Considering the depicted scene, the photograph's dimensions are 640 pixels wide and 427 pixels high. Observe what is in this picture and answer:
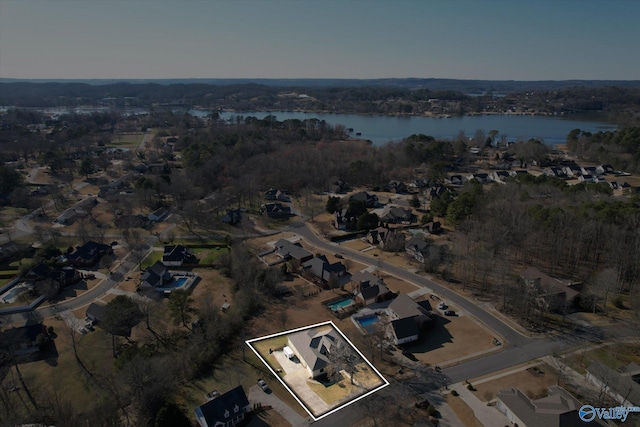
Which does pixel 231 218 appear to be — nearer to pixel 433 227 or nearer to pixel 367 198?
pixel 367 198

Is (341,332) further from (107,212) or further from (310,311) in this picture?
(107,212)

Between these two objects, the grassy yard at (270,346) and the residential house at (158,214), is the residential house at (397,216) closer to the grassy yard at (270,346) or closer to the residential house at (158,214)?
the grassy yard at (270,346)

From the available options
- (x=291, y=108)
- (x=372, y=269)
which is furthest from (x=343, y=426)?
(x=291, y=108)

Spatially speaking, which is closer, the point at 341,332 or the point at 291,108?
the point at 341,332

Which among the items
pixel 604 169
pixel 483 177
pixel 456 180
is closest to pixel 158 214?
pixel 456 180

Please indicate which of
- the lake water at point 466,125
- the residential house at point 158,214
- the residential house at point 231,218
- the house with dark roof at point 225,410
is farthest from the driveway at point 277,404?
the lake water at point 466,125

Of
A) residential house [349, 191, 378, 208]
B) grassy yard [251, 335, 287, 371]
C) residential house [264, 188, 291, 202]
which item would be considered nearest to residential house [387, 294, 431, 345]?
grassy yard [251, 335, 287, 371]
